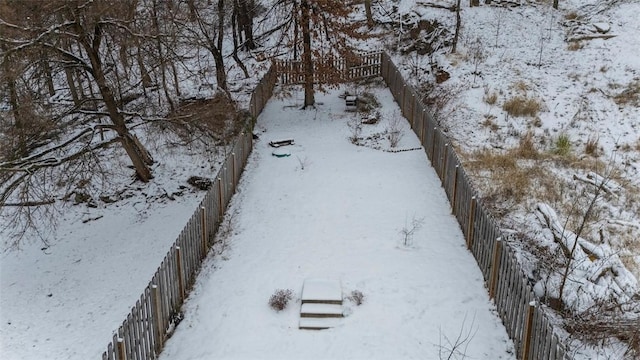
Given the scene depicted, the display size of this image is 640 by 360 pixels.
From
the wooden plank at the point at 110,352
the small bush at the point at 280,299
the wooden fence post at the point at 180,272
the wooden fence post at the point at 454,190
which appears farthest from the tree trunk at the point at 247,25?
the wooden plank at the point at 110,352

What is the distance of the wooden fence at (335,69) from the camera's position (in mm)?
20469

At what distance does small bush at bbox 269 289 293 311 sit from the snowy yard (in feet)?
0.35

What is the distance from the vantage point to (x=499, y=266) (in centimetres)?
902

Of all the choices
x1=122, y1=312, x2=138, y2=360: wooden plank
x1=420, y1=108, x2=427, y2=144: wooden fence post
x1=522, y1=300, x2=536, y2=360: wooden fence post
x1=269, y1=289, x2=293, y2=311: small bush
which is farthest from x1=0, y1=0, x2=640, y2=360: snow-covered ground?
→ x1=122, y1=312, x2=138, y2=360: wooden plank

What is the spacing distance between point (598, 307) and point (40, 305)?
12.5 meters

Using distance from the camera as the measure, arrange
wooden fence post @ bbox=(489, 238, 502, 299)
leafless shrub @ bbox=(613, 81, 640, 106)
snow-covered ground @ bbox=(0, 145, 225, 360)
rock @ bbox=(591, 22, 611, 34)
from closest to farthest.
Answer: wooden fence post @ bbox=(489, 238, 502, 299), snow-covered ground @ bbox=(0, 145, 225, 360), leafless shrub @ bbox=(613, 81, 640, 106), rock @ bbox=(591, 22, 611, 34)

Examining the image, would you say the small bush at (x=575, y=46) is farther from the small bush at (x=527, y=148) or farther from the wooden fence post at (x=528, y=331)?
the wooden fence post at (x=528, y=331)

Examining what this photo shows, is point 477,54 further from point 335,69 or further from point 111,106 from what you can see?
point 111,106

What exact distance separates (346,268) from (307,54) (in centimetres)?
1177

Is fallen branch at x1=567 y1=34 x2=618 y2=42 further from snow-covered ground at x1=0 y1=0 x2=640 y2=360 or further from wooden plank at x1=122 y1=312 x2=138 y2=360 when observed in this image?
wooden plank at x1=122 y1=312 x2=138 y2=360

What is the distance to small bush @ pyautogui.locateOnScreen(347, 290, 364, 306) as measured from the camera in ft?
31.2

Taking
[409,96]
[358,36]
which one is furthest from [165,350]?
[358,36]

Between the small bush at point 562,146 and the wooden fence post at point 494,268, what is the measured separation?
906 cm

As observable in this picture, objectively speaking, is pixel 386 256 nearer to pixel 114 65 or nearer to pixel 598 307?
pixel 598 307
